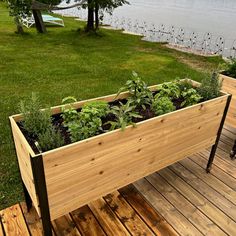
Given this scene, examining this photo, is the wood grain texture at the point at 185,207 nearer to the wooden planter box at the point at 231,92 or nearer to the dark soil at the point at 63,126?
the dark soil at the point at 63,126

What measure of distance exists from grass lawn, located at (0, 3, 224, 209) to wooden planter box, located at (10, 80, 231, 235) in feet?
2.79

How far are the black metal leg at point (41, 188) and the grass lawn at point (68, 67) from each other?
0.83m

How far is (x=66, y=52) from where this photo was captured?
7512mm

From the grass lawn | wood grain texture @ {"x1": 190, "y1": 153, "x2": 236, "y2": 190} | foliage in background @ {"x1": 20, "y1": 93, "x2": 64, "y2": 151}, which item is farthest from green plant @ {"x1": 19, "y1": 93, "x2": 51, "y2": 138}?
wood grain texture @ {"x1": 190, "y1": 153, "x2": 236, "y2": 190}

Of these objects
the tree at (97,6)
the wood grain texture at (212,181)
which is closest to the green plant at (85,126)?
the wood grain texture at (212,181)

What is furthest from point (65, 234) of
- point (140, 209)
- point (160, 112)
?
point (160, 112)

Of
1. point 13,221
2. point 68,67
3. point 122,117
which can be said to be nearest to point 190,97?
point 122,117

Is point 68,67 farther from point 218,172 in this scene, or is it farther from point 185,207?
point 185,207

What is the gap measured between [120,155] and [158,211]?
2.42ft

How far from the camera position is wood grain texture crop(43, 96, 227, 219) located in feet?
5.14

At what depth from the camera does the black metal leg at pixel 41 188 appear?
1423mm

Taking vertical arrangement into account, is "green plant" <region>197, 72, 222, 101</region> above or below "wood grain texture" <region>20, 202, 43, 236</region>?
above

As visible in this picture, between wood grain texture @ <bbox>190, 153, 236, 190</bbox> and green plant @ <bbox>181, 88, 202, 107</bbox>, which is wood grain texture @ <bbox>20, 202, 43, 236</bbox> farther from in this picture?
wood grain texture @ <bbox>190, 153, 236, 190</bbox>

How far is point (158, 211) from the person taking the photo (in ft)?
7.20
